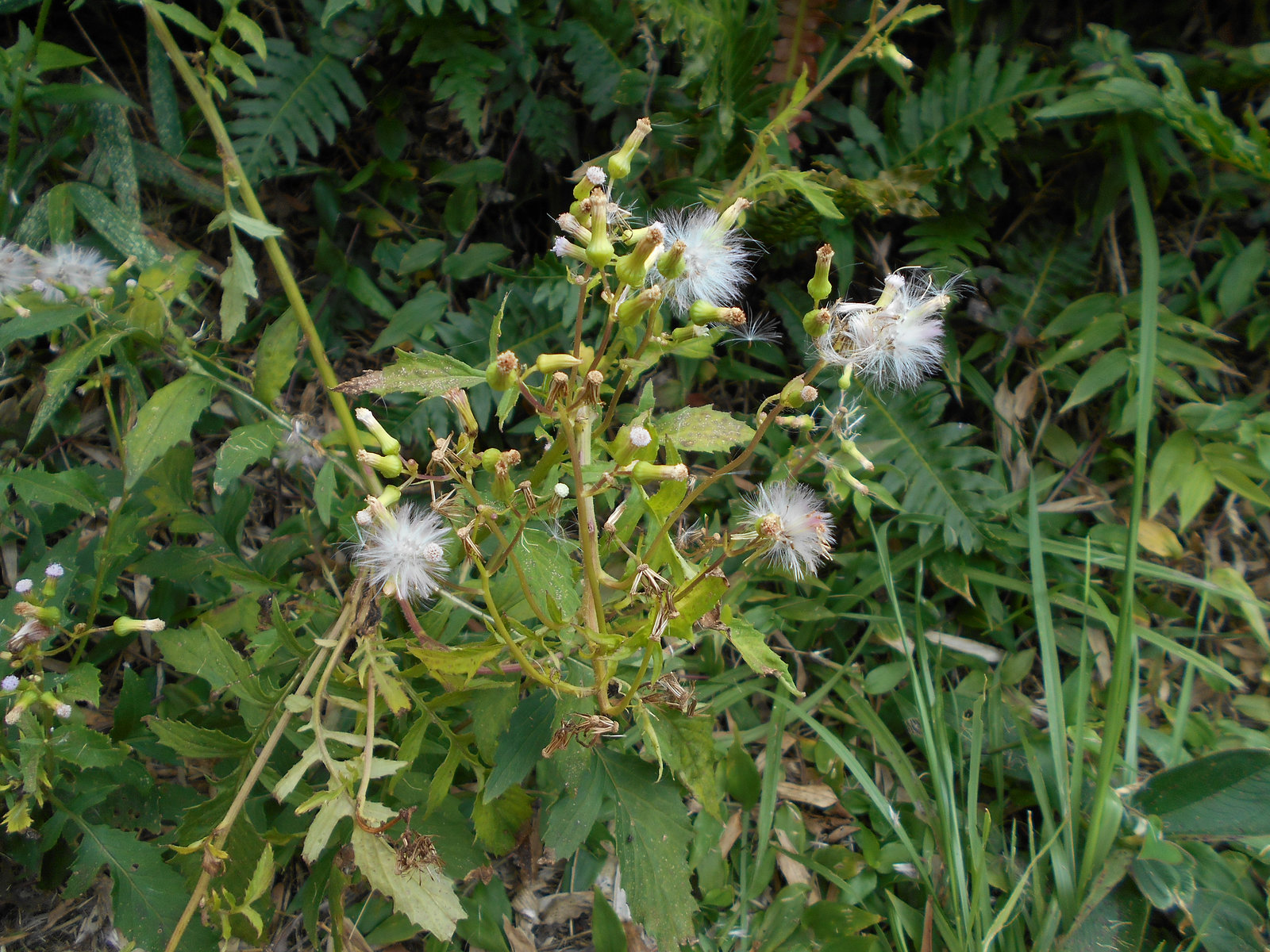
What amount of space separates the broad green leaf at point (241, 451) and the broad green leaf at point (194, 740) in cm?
29

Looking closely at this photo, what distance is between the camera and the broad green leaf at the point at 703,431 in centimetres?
85

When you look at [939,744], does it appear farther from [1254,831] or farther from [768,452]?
[768,452]

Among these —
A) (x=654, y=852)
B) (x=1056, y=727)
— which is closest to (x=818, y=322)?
(x=654, y=852)

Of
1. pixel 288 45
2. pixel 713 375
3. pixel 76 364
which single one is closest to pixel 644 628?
pixel 76 364

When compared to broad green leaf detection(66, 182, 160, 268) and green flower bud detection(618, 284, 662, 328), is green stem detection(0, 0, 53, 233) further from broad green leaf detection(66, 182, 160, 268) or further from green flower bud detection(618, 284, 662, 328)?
green flower bud detection(618, 284, 662, 328)

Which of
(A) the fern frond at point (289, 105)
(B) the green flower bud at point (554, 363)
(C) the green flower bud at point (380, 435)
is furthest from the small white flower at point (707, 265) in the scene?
(A) the fern frond at point (289, 105)

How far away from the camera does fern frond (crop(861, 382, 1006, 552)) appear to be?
4.67ft

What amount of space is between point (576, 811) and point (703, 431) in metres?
0.56

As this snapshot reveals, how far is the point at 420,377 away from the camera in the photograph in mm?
801

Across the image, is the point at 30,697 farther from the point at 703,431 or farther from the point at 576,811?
the point at 703,431

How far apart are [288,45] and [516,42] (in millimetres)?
423

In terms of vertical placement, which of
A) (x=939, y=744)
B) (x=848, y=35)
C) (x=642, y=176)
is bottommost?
(x=939, y=744)

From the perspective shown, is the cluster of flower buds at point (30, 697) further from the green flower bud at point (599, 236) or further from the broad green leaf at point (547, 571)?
the green flower bud at point (599, 236)

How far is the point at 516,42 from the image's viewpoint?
138 centimetres
